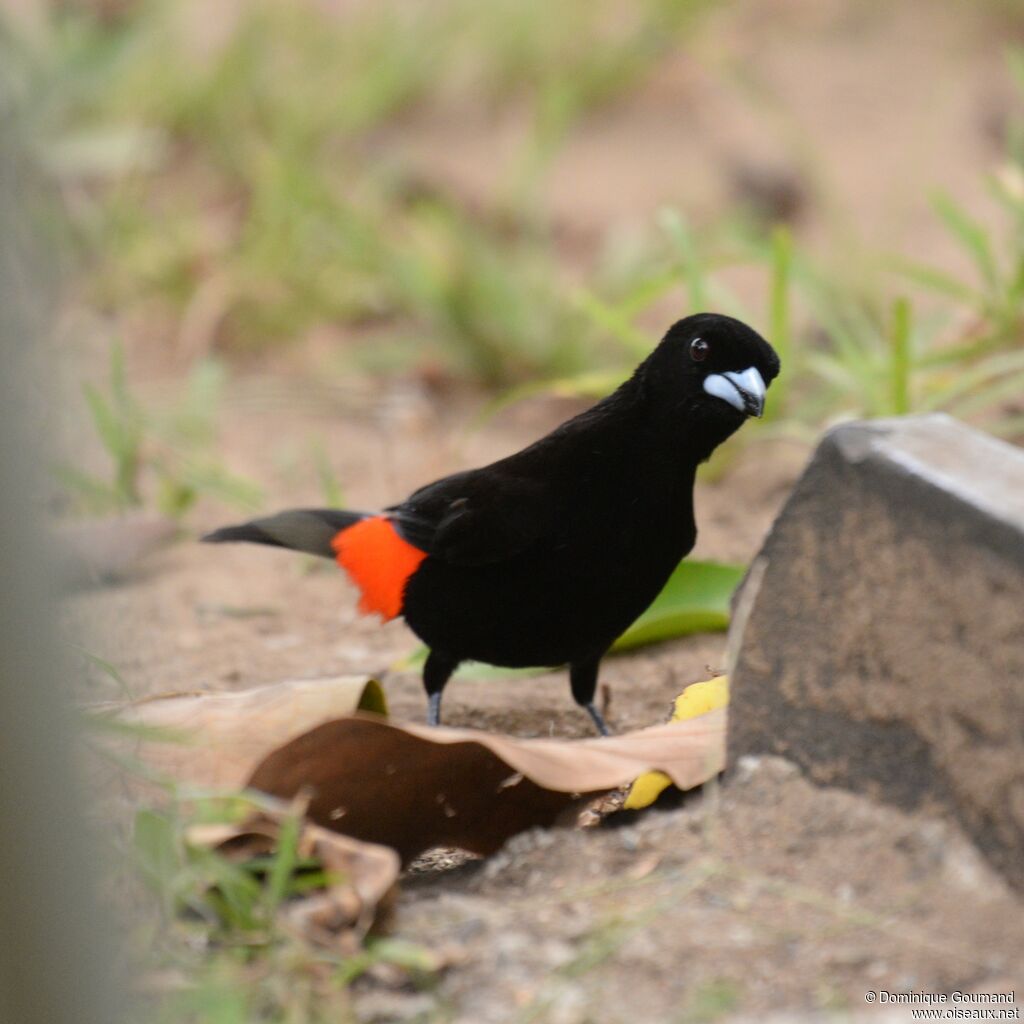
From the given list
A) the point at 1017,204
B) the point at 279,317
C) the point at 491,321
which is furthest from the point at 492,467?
the point at 279,317

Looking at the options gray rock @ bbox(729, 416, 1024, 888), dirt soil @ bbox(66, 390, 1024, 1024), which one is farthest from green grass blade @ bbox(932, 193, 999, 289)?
dirt soil @ bbox(66, 390, 1024, 1024)

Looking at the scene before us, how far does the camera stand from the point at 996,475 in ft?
5.91

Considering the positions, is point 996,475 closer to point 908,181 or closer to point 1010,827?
point 1010,827

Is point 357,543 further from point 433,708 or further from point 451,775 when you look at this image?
point 451,775

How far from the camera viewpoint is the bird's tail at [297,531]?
305 centimetres

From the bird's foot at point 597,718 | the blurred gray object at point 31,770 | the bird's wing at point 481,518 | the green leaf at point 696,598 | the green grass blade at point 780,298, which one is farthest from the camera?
the green grass blade at point 780,298

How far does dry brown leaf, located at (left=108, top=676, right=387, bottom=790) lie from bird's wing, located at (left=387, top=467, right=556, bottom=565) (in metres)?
0.41

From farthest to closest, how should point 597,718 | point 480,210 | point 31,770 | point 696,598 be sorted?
point 480,210, point 696,598, point 597,718, point 31,770

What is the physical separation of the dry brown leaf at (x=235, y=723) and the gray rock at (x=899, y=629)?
1.83 feet

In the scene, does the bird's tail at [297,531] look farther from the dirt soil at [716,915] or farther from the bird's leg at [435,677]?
the dirt soil at [716,915]

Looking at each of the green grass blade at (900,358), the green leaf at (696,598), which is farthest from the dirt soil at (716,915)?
the green grass blade at (900,358)

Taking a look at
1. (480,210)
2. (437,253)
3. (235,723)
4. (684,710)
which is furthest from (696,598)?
(480,210)

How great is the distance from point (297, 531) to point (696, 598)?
82 centimetres

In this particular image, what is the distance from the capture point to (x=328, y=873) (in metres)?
1.78
